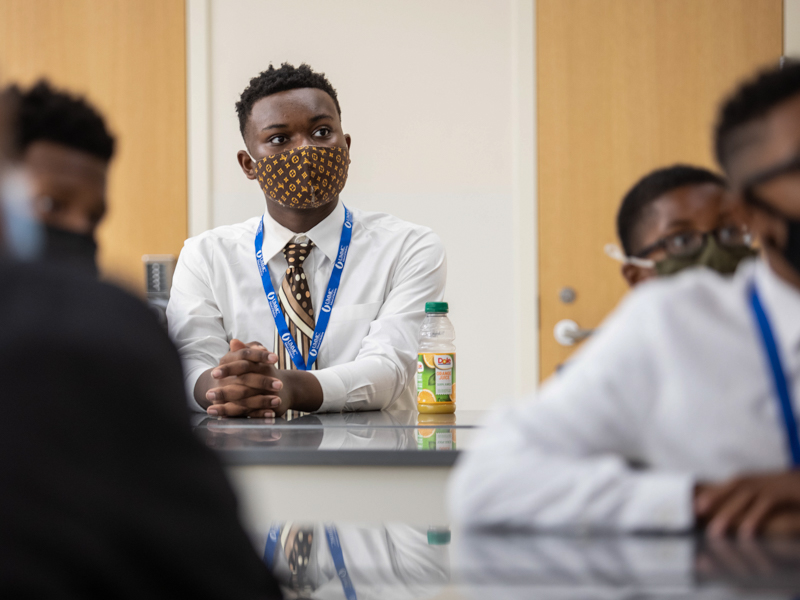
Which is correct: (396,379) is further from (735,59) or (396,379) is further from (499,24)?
(735,59)

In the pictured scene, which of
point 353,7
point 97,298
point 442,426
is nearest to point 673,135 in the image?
point 353,7

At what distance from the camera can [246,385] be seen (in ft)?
5.43

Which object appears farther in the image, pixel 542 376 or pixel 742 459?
pixel 542 376

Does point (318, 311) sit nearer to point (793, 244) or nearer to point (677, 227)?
point (677, 227)

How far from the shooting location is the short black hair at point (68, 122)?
3.49 ft

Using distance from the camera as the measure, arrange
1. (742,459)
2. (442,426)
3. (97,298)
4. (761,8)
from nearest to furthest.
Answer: (97,298) < (742,459) < (442,426) < (761,8)

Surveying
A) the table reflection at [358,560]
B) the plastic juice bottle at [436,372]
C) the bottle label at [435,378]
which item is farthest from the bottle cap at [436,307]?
the table reflection at [358,560]

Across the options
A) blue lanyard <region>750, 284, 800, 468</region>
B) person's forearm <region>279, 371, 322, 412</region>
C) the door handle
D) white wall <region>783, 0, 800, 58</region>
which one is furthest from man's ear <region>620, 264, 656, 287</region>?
white wall <region>783, 0, 800, 58</region>

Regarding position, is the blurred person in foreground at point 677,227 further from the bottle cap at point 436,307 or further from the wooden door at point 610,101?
the wooden door at point 610,101

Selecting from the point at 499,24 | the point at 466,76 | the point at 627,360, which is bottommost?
the point at 627,360

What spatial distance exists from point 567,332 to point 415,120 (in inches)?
43.1

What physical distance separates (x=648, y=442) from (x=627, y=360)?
0.09 m

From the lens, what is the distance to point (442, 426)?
1572mm

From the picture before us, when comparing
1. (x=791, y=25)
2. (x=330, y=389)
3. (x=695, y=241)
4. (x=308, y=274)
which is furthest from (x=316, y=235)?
(x=791, y=25)
